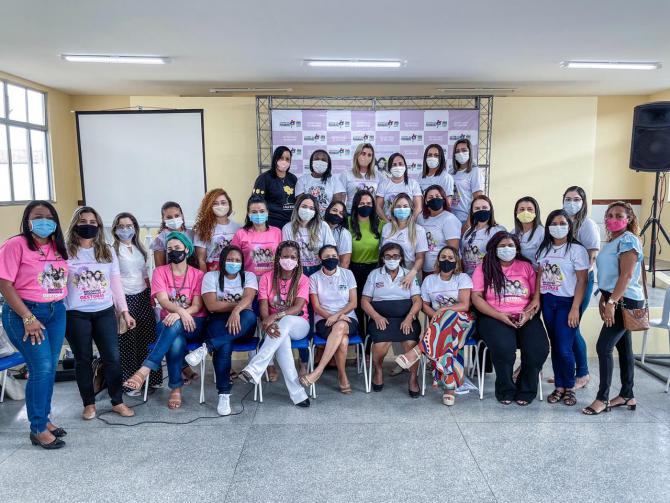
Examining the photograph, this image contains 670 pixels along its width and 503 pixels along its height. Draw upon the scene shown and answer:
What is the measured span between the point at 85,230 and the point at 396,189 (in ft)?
8.12

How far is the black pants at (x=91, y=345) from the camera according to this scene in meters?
3.08

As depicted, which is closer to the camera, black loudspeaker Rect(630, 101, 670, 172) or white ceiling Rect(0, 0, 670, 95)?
white ceiling Rect(0, 0, 670, 95)

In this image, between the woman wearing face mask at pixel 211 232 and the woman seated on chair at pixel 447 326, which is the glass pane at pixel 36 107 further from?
the woman seated on chair at pixel 447 326

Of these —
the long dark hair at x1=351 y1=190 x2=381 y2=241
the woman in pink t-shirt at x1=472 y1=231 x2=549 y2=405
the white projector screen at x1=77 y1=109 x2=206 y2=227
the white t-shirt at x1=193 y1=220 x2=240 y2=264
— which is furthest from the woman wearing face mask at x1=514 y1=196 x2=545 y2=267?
the white projector screen at x1=77 y1=109 x2=206 y2=227

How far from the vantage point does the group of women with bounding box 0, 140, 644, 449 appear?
10.1 feet

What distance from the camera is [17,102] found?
7891 mm

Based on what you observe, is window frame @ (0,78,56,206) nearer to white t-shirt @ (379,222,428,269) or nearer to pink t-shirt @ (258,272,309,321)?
pink t-shirt @ (258,272,309,321)

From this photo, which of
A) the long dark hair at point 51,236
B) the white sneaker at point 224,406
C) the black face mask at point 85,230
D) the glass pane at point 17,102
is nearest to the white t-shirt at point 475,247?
the white sneaker at point 224,406

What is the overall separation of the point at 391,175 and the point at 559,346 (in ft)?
6.39

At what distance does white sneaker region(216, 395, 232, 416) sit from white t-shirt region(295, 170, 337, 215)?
1.83 meters

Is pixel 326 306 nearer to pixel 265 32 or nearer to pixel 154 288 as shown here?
pixel 154 288

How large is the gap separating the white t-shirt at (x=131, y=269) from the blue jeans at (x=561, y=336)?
2.94 metres

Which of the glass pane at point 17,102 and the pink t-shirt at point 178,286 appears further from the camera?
the glass pane at point 17,102

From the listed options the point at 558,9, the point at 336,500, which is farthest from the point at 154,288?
the point at 558,9
